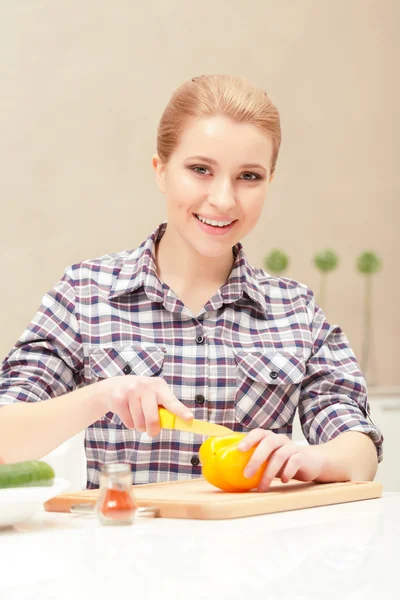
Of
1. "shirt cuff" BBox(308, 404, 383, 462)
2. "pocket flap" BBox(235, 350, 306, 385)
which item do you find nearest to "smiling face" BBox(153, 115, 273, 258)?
"pocket flap" BBox(235, 350, 306, 385)

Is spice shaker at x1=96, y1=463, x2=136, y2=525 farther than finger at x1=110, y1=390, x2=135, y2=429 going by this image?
No

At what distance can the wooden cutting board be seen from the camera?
3.32 feet

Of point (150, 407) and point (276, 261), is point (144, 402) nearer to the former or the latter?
point (150, 407)

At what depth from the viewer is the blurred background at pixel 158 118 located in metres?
2.96

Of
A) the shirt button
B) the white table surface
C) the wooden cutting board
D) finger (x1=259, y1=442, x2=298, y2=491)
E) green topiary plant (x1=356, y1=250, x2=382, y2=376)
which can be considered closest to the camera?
the white table surface

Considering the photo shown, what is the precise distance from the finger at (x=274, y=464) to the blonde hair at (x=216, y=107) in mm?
627

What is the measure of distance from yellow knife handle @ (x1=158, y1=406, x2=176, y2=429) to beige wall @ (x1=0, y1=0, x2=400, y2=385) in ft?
6.25

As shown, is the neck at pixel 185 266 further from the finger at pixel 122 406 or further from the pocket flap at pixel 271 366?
the finger at pixel 122 406

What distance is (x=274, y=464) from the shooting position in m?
1.13

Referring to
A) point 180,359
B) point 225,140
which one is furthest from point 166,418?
point 225,140

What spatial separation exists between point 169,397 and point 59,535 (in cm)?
26

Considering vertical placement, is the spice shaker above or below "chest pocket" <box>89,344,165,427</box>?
below

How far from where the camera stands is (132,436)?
1.54 metres

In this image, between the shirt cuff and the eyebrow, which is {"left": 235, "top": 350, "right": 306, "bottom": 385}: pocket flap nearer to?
the shirt cuff
